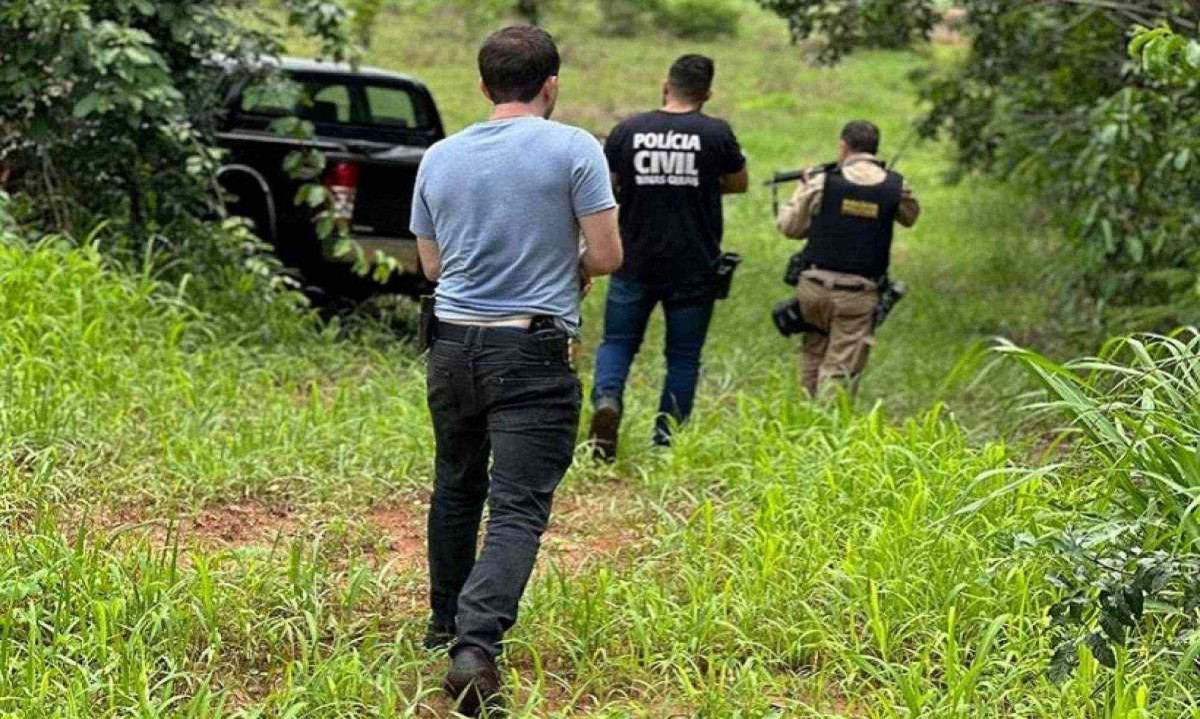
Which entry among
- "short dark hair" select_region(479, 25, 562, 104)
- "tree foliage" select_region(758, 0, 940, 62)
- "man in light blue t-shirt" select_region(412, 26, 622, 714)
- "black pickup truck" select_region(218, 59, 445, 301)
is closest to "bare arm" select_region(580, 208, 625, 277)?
"man in light blue t-shirt" select_region(412, 26, 622, 714)

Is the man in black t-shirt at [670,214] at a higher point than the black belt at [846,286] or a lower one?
higher

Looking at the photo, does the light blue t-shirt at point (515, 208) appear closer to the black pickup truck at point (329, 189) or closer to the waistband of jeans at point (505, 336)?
the waistband of jeans at point (505, 336)

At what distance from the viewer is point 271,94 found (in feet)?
25.7

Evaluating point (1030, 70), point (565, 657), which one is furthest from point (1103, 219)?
point (565, 657)

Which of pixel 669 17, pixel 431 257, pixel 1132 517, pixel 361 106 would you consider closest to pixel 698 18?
pixel 669 17

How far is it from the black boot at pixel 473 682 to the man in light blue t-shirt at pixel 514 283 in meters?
0.10

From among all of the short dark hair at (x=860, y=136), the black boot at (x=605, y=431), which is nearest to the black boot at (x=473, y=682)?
the black boot at (x=605, y=431)

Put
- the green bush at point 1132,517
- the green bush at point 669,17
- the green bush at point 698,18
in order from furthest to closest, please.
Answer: the green bush at point 698,18 → the green bush at point 669,17 → the green bush at point 1132,517

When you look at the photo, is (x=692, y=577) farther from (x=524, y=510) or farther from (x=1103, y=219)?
(x=1103, y=219)

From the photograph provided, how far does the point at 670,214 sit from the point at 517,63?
251 centimetres

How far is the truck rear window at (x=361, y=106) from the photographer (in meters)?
9.18

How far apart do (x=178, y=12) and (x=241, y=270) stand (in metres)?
1.21

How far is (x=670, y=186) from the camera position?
622 cm

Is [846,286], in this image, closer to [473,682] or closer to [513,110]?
[513,110]
